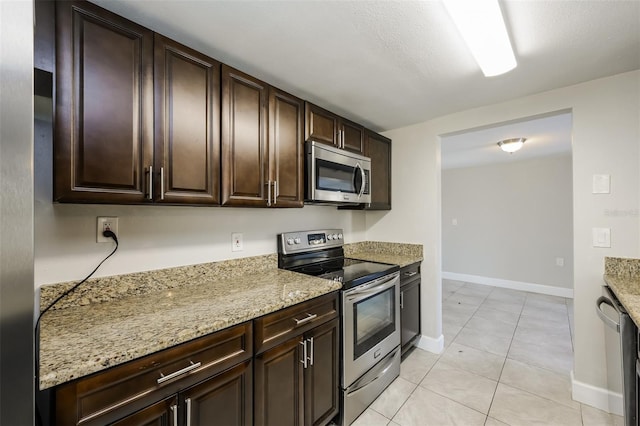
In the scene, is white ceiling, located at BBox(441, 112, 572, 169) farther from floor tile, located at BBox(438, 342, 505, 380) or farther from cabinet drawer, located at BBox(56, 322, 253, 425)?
cabinet drawer, located at BBox(56, 322, 253, 425)

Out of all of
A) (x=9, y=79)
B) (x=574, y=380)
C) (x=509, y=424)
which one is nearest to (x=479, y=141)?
(x=574, y=380)

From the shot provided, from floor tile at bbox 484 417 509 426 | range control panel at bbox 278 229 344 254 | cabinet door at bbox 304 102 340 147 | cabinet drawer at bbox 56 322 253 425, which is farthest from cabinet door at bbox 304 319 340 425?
cabinet door at bbox 304 102 340 147

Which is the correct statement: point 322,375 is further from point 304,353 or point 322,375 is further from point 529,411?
point 529,411

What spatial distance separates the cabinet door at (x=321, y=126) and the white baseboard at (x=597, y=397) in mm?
2475

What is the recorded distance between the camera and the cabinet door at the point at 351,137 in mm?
2236

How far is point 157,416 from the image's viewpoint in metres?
0.92

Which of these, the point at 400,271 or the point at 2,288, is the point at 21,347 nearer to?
the point at 2,288

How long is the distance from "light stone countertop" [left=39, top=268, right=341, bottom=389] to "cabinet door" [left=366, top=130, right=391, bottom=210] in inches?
49.9

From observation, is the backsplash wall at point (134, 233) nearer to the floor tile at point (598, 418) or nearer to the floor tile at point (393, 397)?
the floor tile at point (393, 397)

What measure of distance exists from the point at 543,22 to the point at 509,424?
2285 mm

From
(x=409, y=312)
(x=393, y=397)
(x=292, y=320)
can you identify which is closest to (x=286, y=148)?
(x=292, y=320)

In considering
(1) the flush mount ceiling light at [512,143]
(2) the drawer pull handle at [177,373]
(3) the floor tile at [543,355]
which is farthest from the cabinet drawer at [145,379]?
(1) the flush mount ceiling light at [512,143]

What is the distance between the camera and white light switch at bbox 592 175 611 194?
1795 mm

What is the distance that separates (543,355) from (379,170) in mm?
2288
